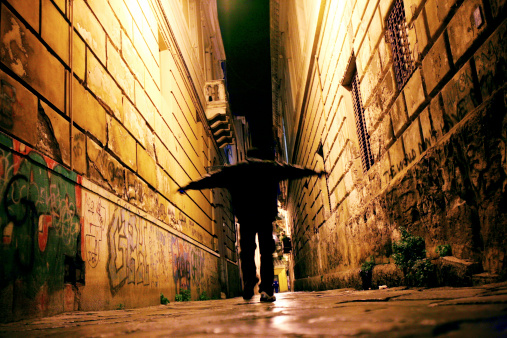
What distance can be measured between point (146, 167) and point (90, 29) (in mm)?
2353

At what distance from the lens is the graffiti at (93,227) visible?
4.08 m

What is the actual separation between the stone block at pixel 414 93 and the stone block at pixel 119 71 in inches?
151

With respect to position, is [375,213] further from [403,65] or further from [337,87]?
[337,87]

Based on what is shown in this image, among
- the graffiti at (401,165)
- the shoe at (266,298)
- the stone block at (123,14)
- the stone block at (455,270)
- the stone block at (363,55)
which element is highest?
the stone block at (123,14)

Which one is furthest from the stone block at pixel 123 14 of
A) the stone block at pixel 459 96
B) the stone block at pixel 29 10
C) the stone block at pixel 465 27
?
the stone block at pixel 459 96

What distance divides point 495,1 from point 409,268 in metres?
2.76

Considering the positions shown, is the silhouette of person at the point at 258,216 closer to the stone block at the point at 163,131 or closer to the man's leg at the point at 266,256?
the man's leg at the point at 266,256

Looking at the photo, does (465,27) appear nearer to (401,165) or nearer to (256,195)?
(401,165)

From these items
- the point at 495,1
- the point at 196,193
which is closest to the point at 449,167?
the point at 495,1

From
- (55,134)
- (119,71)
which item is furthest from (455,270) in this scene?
(119,71)

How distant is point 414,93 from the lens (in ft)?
13.2

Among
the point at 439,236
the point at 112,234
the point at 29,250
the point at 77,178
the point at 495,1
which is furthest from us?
the point at 112,234

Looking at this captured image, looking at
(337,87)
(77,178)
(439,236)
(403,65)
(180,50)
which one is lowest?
(439,236)

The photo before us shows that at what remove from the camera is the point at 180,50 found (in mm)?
10141
